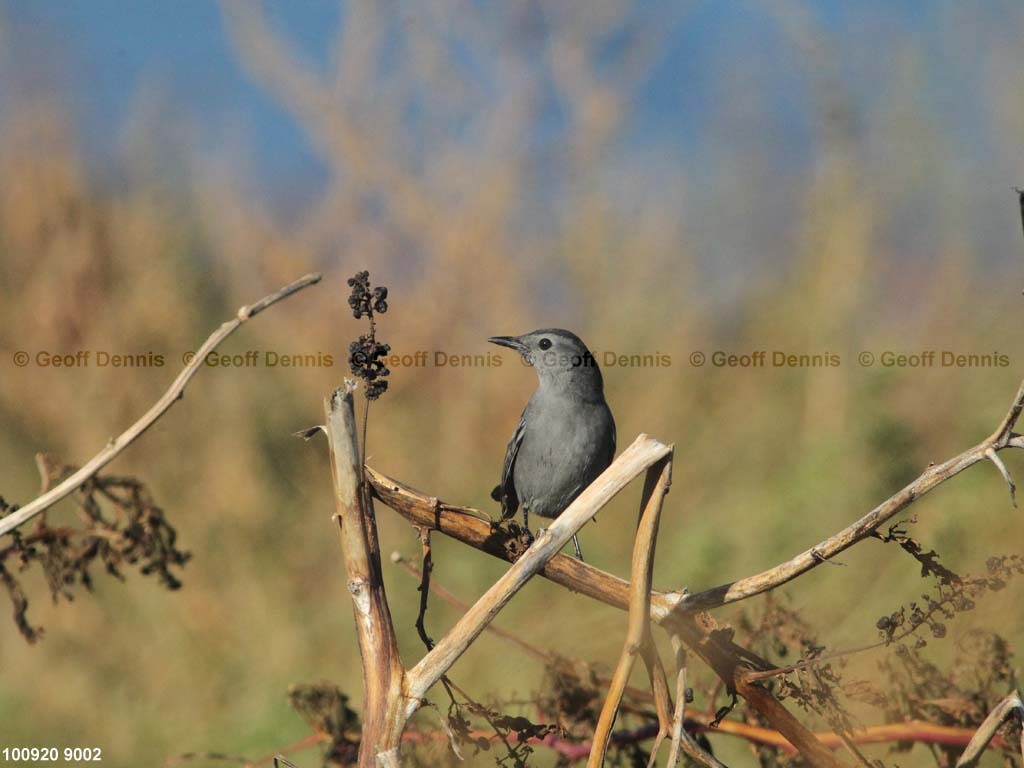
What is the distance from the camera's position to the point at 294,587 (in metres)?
5.38

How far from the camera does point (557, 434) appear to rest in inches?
134

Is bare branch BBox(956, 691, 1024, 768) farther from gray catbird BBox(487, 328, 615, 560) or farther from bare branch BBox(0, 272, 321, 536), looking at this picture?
gray catbird BBox(487, 328, 615, 560)

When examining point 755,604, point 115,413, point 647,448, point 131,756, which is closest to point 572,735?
point 755,604


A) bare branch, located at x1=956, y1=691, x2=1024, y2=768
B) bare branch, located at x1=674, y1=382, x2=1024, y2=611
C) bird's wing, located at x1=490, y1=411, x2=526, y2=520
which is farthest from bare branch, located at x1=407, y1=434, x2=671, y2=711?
bird's wing, located at x1=490, y1=411, x2=526, y2=520

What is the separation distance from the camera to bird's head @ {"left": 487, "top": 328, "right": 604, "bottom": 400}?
3.55m

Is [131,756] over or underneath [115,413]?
underneath

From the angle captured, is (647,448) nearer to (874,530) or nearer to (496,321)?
(874,530)

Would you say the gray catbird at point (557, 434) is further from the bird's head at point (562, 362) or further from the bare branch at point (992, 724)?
the bare branch at point (992, 724)

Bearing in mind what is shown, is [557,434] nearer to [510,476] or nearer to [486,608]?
[510,476]

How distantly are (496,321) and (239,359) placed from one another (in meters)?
1.40

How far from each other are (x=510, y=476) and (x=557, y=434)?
0.28 metres

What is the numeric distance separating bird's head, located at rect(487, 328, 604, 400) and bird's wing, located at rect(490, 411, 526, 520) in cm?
18

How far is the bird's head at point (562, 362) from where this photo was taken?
11.6ft

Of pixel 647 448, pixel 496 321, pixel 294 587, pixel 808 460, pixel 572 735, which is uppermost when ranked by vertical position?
pixel 496 321
